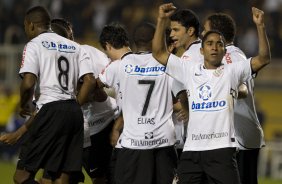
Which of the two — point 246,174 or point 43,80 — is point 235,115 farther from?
A: point 43,80

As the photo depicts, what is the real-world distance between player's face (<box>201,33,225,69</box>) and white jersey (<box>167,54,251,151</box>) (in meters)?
0.09

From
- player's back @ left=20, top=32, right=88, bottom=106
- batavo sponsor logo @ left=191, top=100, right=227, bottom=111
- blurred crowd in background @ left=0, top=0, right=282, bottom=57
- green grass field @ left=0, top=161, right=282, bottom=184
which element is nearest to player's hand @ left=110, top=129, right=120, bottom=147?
player's back @ left=20, top=32, right=88, bottom=106

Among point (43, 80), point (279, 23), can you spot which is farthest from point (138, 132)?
point (279, 23)

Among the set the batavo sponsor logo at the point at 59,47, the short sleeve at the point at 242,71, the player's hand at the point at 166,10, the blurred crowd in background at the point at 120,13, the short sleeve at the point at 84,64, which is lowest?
the short sleeve at the point at 242,71

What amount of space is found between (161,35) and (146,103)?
784 millimetres

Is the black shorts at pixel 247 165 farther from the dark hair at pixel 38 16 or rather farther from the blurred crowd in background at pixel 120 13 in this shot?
the blurred crowd in background at pixel 120 13

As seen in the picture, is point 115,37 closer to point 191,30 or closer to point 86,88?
point 86,88

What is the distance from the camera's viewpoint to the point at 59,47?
31.0ft

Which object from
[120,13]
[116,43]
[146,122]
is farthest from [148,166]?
[120,13]

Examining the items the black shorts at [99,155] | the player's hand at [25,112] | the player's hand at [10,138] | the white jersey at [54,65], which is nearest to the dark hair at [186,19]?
the white jersey at [54,65]

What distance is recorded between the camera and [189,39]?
959 cm

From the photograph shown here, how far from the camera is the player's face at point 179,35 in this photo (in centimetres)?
955

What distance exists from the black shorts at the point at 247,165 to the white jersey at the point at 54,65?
187 centimetres

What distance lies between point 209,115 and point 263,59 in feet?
2.40
